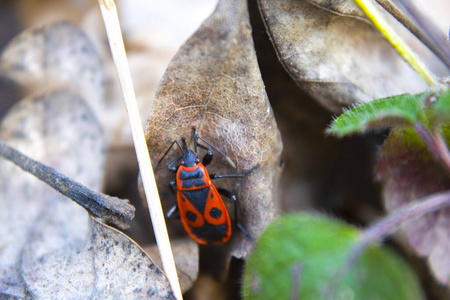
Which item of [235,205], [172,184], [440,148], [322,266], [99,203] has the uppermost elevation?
[440,148]

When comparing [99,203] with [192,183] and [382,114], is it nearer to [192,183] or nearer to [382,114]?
[192,183]

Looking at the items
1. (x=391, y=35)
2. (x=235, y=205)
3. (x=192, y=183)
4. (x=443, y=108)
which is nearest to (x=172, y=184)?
(x=192, y=183)

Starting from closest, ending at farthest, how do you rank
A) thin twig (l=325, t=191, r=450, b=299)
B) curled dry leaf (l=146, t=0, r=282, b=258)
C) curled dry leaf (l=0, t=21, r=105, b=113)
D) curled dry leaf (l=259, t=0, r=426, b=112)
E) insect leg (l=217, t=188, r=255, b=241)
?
thin twig (l=325, t=191, r=450, b=299), curled dry leaf (l=146, t=0, r=282, b=258), curled dry leaf (l=259, t=0, r=426, b=112), insect leg (l=217, t=188, r=255, b=241), curled dry leaf (l=0, t=21, r=105, b=113)

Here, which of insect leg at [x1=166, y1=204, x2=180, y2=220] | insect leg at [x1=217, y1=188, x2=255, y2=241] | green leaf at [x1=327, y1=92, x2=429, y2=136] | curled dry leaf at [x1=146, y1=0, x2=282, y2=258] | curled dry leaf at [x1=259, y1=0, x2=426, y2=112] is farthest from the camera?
insect leg at [x1=166, y1=204, x2=180, y2=220]

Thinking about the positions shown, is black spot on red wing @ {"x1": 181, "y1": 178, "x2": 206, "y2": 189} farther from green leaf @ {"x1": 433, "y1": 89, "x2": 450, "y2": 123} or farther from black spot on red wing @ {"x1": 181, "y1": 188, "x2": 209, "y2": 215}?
green leaf @ {"x1": 433, "y1": 89, "x2": 450, "y2": 123}

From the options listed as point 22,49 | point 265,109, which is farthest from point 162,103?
point 22,49

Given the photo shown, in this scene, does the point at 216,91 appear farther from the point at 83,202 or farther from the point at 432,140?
the point at 432,140

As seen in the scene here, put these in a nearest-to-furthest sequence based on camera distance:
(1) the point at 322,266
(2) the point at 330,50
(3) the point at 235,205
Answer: (1) the point at 322,266 < (2) the point at 330,50 < (3) the point at 235,205

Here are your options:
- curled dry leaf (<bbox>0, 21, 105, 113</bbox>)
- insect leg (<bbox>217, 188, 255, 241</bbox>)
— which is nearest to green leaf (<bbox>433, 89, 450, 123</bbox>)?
insect leg (<bbox>217, 188, 255, 241</bbox>)
